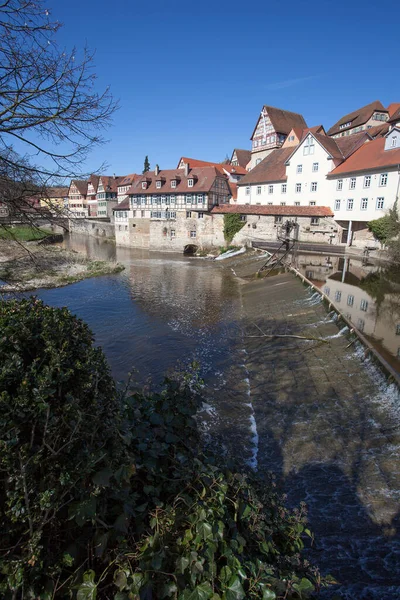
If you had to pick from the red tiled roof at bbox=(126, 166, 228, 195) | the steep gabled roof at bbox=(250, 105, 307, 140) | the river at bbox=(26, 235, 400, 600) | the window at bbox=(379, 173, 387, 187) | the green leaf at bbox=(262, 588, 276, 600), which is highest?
the steep gabled roof at bbox=(250, 105, 307, 140)

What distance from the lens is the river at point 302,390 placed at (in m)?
4.62

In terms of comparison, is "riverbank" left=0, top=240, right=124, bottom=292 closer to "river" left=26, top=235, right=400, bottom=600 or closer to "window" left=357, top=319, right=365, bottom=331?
"river" left=26, top=235, right=400, bottom=600

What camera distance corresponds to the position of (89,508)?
196 centimetres

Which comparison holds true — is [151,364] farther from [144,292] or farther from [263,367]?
[144,292]

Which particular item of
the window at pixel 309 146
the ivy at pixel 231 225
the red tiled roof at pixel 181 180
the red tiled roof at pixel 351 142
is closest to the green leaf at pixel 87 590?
the ivy at pixel 231 225

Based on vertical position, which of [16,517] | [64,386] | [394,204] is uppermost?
[394,204]

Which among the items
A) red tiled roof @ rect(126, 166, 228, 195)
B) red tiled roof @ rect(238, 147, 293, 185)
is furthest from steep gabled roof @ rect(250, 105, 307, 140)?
red tiled roof @ rect(126, 166, 228, 195)

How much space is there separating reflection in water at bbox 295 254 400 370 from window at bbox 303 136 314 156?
12.2 metres

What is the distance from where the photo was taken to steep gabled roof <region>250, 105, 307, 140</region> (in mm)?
48541

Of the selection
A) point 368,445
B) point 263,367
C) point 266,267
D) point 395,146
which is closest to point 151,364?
point 263,367

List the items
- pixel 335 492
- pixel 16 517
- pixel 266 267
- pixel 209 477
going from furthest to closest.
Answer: pixel 266 267 < pixel 335 492 < pixel 209 477 < pixel 16 517

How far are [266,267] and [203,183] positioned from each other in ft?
64.8

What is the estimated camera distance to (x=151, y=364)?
11.0 metres

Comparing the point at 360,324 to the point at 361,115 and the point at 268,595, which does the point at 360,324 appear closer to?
the point at 268,595
